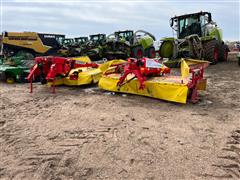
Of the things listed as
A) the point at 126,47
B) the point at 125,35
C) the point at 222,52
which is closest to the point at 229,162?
the point at 222,52

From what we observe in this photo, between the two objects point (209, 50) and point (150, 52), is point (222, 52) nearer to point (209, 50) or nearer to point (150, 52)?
point (209, 50)

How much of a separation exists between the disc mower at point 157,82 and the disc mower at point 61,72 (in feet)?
2.17

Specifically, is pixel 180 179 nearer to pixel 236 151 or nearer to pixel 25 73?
pixel 236 151

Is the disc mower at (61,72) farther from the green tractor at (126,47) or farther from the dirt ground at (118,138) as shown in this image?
the green tractor at (126,47)

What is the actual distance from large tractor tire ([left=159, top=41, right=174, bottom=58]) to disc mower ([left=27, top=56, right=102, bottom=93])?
4.72m

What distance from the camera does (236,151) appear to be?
3.02 meters

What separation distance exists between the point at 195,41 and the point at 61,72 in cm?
555

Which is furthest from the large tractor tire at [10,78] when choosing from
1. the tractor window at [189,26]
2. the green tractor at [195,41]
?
the tractor window at [189,26]

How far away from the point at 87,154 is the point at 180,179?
963 millimetres

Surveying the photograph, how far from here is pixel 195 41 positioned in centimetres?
1024

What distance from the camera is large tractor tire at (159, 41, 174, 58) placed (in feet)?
36.5

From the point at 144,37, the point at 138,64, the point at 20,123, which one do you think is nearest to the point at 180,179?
the point at 20,123

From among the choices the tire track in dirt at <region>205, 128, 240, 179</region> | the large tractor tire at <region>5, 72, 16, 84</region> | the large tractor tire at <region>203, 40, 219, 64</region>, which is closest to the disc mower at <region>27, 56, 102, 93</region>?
the large tractor tire at <region>5, 72, 16, 84</region>

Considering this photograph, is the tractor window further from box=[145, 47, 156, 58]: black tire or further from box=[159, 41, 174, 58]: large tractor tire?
box=[145, 47, 156, 58]: black tire
